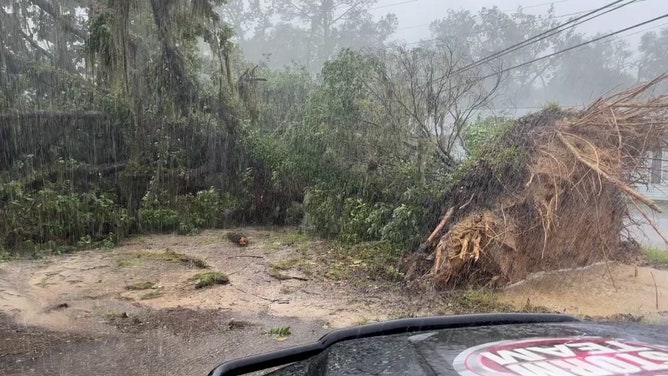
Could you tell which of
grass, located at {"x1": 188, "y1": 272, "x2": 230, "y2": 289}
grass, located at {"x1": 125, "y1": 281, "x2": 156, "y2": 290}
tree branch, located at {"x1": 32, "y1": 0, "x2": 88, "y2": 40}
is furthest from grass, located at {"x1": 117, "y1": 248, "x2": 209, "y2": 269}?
tree branch, located at {"x1": 32, "y1": 0, "x2": 88, "y2": 40}

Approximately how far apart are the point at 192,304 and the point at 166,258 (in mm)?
2950

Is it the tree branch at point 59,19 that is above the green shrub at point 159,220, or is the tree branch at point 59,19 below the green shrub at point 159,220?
above

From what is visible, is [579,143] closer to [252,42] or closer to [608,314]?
[608,314]

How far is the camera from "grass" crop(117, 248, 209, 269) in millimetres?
8945

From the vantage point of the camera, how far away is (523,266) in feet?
25.2

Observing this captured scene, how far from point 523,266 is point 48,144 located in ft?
34.8

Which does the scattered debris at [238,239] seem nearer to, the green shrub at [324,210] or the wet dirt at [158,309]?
the wet dirt at [158,309]

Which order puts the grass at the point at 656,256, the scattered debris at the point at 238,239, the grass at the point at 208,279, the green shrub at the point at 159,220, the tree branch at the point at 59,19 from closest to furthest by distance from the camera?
1. the grass at the point at 208,279
2. the grass at the point at 656,256
3. the scattered debris at the point at 238,239
4. the green shrub at the point at 159,220
5. the tree branch at the point at 59,19

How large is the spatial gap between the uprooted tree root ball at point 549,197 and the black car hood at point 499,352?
5142 millimetres

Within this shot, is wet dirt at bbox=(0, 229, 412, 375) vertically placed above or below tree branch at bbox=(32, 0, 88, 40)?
below

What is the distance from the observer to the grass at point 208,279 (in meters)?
7.56

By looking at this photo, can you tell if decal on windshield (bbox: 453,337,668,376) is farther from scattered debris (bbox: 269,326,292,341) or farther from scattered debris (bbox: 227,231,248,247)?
scattered debris (bbox: 227,231,248,247)

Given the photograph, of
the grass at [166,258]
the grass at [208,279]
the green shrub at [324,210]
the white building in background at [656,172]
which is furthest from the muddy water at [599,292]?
the grass at [166,258]

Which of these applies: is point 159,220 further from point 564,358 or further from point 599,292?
point 564,358
